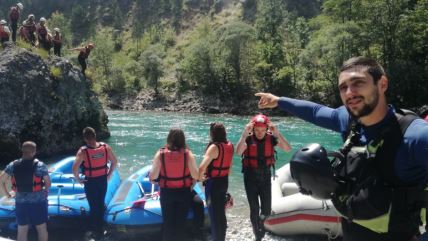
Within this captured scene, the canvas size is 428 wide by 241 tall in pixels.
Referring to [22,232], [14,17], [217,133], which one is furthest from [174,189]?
[14,17]

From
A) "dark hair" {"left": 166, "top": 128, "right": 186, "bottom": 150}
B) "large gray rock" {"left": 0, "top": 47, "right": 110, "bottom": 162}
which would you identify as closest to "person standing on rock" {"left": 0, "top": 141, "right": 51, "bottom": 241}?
"dark hair" {"left": 166, "top": 128, "right": 186, "bottom": 150}

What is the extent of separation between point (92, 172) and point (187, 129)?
15.7 metres

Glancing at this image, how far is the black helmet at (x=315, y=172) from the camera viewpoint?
1.95 metres

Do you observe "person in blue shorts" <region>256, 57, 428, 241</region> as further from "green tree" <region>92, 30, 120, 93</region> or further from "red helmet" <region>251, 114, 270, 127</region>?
"green tree" <region>92, 30, 120, 93</region>

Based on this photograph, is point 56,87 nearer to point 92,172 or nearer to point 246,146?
point 92,172

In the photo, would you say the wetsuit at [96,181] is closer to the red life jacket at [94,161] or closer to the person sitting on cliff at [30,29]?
the red life jacket at [94,161]

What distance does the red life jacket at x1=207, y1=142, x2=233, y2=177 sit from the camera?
16.7 ft

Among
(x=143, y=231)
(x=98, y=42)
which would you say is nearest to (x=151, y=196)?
(x=143, y=231)

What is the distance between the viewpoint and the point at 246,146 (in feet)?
17.8

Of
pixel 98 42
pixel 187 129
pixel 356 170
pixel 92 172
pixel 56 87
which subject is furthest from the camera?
pixel 98 42

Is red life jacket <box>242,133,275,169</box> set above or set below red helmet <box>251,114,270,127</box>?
below

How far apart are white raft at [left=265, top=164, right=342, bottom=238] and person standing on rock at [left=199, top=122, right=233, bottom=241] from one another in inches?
45.2

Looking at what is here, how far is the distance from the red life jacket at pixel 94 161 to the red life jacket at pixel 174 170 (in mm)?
1524

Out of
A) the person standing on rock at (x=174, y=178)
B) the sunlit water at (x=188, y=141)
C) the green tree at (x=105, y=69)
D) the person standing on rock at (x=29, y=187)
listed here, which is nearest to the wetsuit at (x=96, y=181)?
the sunlit water at (x=188, y=141)
